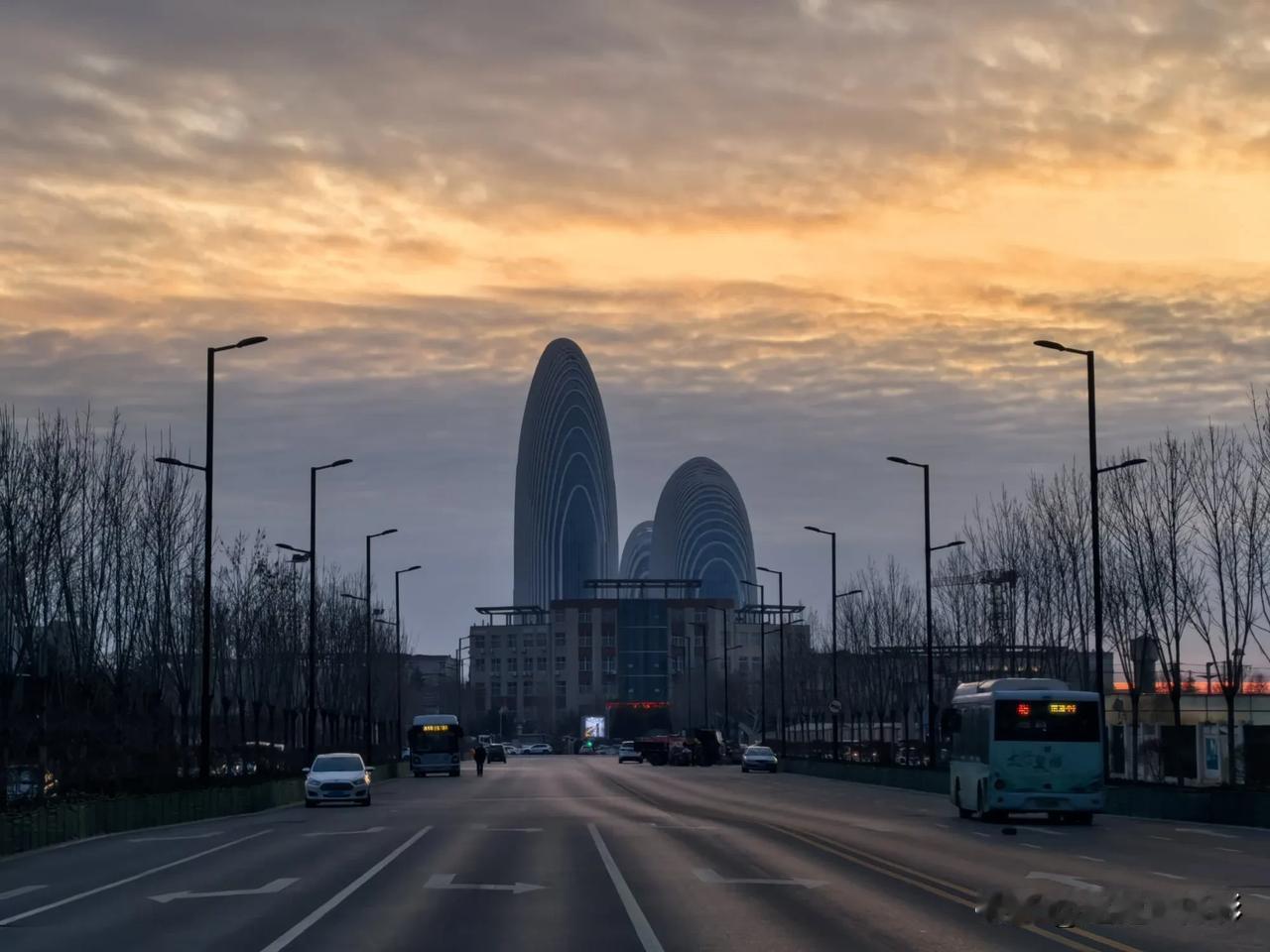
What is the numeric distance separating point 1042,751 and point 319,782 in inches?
942

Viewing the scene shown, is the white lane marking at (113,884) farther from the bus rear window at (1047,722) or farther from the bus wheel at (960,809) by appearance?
the bus wheel at (960,809)

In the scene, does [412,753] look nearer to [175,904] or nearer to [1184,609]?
[1184,609]

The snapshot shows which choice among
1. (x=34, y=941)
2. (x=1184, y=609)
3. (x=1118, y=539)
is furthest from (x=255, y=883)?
(x=1118, y=539)

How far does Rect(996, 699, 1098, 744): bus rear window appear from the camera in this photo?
40.4 metres

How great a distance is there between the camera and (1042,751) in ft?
132

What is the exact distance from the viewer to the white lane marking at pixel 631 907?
16766 mm

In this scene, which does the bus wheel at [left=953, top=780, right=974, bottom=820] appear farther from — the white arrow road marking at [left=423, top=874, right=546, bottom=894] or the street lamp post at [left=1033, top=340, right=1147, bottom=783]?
the white arrow road marking at [left=423, top=874, right=546, bottom=894]

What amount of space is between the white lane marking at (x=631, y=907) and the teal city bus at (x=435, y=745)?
211 ft

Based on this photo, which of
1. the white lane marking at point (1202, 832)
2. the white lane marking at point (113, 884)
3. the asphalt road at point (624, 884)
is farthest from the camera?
the white lane marking at point (1202, 832)

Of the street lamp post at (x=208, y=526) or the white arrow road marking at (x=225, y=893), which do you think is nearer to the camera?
the white arrow road marking at (x=225, y=893)

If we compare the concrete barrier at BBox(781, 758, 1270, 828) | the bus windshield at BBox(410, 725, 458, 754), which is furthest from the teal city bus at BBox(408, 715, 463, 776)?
the concrete barrier at BBox(781, 758, 1270, 828)

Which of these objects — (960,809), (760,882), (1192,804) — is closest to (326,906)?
(760,882)

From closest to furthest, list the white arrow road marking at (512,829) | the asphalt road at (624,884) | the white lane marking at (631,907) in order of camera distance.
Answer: the white lane marking at (631,907), the asphalt road at (624,884), the white arrow road marking at (512,829)

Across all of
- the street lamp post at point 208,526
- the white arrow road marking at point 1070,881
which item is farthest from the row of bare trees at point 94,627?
the white arrow road marking at point 1070,881
